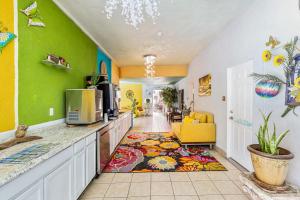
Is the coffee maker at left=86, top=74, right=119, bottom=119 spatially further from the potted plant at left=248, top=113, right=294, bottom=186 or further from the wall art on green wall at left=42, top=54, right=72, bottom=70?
the potted plant at left=248, top=113, right=294, bottom=186

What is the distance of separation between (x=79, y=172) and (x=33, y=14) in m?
2.15

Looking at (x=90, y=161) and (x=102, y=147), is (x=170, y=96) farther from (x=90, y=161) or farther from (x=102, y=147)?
(x=90, y=161)

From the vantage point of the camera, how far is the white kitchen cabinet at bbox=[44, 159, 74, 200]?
1396 mm

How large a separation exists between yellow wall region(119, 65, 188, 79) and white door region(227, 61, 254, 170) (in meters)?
3.93

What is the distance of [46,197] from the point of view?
136 cm

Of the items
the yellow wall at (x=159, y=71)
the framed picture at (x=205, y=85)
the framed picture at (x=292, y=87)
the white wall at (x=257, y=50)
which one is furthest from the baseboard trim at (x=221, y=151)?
the yellow wall at (x=159, y=71)

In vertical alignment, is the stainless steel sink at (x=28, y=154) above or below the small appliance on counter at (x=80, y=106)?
below

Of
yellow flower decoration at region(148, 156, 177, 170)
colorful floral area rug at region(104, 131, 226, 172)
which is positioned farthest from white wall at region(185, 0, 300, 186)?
yellow flower decoration at region(148, 156, 177, 170)

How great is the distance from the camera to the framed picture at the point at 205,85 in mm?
4660

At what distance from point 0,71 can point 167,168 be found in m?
2.92

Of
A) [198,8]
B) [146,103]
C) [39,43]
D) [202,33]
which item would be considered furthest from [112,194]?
A: [146,103]

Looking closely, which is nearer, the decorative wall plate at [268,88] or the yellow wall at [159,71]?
the decorative wall plate at [268,88]

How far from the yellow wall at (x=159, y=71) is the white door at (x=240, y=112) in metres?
3.93

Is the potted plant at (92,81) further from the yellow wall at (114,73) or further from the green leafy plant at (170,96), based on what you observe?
the green leafy plant at (170,96)
